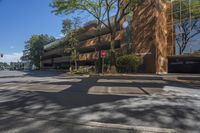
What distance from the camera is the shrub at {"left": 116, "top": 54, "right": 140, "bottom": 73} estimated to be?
3656cm

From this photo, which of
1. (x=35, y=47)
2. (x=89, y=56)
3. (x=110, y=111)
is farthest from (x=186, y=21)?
(x=35, y=47)

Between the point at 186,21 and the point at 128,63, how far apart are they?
8587 millimetres

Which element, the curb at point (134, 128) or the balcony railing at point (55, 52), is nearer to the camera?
the curb at point (134, 128)

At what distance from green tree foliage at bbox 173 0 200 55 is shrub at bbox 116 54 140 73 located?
215 inches

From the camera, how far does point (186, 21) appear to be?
120 ft

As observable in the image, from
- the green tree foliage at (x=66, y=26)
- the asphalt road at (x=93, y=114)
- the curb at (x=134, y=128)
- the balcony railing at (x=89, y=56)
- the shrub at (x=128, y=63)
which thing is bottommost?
the curb at (x=134, y=128)

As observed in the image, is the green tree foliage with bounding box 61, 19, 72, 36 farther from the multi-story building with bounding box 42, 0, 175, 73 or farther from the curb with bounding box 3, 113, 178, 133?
the curb with bounding box 3, 113, 178, 133

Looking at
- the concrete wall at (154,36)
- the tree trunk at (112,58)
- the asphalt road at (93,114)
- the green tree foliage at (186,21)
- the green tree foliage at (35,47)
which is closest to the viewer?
the asphalt road at (93,114)

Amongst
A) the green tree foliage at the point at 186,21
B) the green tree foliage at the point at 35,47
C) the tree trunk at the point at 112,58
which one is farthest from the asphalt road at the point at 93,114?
the green tree foliage at the point at 35,47

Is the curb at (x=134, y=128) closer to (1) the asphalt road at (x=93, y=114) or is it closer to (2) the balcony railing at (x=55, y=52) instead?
(1) the asphalt road at (x=93, y=114)

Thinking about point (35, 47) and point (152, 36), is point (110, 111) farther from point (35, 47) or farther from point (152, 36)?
point (35, 47)

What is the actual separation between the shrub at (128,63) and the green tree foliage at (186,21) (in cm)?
547

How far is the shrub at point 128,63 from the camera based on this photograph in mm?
36562

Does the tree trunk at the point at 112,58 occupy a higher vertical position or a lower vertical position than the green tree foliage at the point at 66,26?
lower
